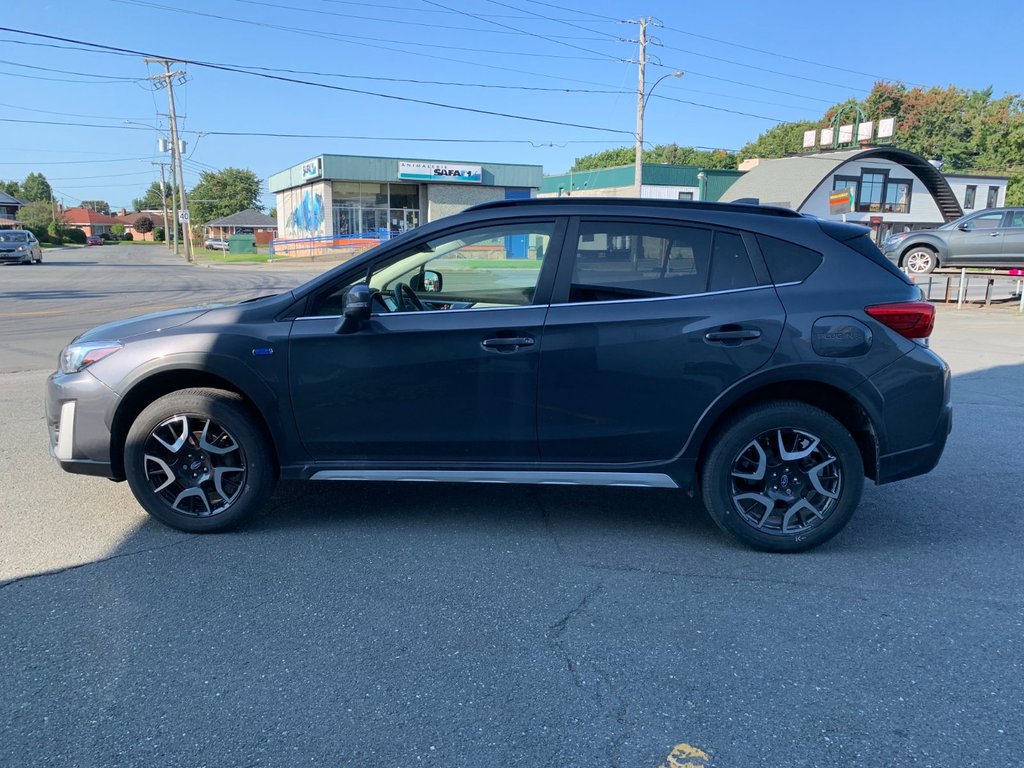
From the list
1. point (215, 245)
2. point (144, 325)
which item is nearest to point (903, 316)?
point (144, 325)

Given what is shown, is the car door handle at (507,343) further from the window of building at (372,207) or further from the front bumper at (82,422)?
the window of building at (372,207)

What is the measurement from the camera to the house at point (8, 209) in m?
89.1

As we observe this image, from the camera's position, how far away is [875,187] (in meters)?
47.6

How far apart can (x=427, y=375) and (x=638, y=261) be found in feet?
4.23

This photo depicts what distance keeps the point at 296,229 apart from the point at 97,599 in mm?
56206

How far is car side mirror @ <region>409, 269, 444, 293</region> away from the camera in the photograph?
4402mm

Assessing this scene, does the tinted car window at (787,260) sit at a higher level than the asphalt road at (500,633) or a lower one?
higher

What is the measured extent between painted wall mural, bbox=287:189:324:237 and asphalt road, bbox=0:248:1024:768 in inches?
1839

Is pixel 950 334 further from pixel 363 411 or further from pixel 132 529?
pixel 132 529

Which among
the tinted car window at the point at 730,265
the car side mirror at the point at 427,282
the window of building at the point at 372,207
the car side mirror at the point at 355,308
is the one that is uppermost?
the window of building at the point at 372,207

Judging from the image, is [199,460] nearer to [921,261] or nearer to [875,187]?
[921,261]

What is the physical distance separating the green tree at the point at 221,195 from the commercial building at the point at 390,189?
7164cm

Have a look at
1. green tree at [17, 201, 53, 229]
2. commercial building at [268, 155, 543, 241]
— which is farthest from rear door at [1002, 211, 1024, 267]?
green tree at [17, 201, 53, 229]

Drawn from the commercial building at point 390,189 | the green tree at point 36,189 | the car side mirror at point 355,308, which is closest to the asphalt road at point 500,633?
the car side mirror at point 355,308
